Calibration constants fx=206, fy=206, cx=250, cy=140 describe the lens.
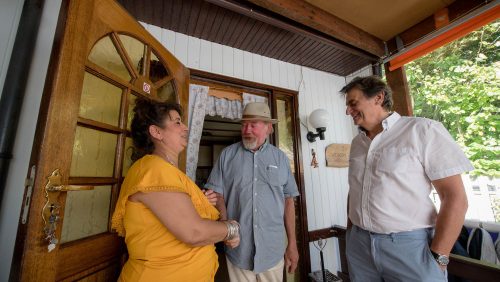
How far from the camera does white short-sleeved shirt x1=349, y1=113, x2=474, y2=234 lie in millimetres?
887

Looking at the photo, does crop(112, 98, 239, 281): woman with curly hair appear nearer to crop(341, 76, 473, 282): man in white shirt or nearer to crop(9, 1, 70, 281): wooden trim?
A: crop(9, 1, 70, 281): wooden trim

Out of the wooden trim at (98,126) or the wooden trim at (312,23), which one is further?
the wooden trim at (312,23)

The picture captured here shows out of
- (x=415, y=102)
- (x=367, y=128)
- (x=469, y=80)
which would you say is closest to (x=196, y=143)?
(x=367, y=128)

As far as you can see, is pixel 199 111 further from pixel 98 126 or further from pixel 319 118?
pixel 319 118

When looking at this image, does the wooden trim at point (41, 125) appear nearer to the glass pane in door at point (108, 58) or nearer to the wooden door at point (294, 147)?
the glass pane in door at point (108, 58)

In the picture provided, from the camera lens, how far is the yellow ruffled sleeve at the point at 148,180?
741 millimetres

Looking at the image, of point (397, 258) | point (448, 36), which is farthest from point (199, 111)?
point (448, 36)

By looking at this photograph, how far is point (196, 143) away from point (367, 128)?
1298 millimetres

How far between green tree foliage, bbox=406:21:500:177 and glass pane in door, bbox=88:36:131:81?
428 cm

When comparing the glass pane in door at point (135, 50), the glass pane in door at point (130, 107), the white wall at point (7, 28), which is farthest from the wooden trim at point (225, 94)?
the white wall at point (7, 28)

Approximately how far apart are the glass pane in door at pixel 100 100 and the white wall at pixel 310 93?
Answer: 97 cm

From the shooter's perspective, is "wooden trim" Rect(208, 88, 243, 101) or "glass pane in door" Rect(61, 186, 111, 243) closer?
"glass pane in door" Rect(61, 186, 111, 243)

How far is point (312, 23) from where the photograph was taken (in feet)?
5.77

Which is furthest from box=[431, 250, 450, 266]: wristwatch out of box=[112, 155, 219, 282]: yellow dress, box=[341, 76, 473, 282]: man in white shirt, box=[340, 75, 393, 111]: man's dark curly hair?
box=[112, 155, 219, 282]: yellow dress
